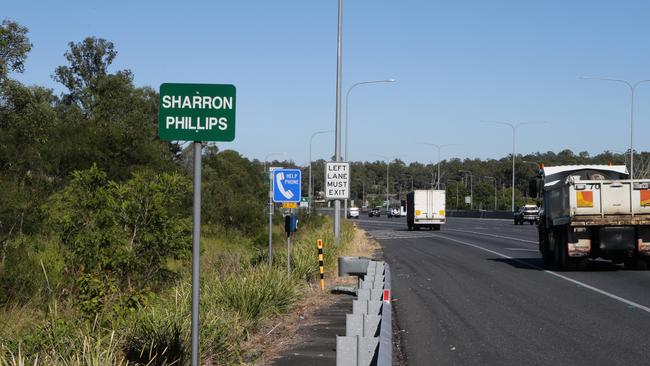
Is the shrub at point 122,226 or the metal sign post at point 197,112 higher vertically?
the metal sign post at point 197,112

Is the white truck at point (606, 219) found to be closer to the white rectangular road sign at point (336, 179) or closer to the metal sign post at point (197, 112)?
the white rectangular road sign at point (336, 179)

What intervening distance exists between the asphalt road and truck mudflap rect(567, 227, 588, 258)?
57 centimetres

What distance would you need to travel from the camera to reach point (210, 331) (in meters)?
9.25

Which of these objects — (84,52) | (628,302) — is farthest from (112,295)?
(84,52)

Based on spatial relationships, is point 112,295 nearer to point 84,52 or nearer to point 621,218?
point 621,218

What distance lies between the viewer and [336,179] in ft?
84.4

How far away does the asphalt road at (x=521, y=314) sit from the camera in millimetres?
10336

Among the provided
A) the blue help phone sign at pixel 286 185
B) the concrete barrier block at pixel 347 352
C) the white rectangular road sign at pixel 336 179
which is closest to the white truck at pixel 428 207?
the white rectangular road sign at pixel 336 179

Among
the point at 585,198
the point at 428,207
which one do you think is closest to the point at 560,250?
the point at 585,198

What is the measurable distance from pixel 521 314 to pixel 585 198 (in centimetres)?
878

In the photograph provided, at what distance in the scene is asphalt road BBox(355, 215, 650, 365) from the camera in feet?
33.9

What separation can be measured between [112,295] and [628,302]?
9.48 m

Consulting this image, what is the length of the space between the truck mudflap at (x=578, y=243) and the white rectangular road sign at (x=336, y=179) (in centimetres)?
706

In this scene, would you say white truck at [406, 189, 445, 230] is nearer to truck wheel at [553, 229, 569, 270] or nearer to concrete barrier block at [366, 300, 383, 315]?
truck wheel at [553, 229, 569, 270]
